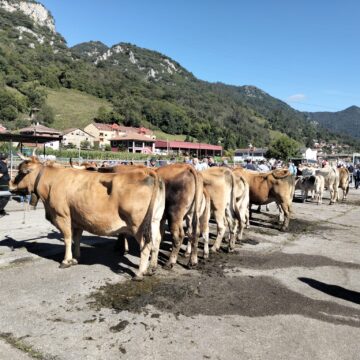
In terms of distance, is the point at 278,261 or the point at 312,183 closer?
the point at 278,261

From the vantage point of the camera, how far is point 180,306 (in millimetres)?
5199

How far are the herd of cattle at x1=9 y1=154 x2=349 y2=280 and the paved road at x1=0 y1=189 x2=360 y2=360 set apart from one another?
583 mm

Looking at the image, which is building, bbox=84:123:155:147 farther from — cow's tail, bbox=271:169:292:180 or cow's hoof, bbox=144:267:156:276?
cow's hoof, bbox=144:267:156:276

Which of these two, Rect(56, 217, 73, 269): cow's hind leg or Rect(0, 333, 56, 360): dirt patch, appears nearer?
Rect(0, 333, 56, 360): dirt patch

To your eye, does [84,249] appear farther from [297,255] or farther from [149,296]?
A: [297,255]

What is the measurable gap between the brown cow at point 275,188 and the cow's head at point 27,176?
230 inches

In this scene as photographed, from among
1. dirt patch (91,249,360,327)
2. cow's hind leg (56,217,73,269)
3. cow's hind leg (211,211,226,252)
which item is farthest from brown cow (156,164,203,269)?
cow's hind leg (56,217,73,269)

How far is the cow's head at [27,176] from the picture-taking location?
293 inches

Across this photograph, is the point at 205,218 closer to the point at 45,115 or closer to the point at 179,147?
the point at 45,115

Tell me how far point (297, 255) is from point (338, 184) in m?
13.7

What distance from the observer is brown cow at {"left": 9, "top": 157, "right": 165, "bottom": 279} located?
6105 millimetres

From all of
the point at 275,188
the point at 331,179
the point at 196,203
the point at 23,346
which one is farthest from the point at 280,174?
the point at 331,179

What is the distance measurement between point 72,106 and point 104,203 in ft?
455

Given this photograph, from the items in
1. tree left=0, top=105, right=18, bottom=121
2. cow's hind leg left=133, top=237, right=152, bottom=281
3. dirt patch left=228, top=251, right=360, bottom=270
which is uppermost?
tree left=0, top=105, right=18, bottom=121
